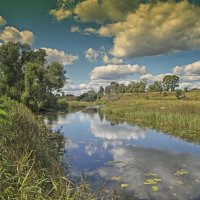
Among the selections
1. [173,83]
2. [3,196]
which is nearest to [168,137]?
[3,196]

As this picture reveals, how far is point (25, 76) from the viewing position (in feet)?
147

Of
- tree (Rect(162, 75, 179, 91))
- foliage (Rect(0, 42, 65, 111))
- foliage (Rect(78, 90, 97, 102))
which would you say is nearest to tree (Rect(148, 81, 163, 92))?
tree (Rect(162, 75, 179, 91))

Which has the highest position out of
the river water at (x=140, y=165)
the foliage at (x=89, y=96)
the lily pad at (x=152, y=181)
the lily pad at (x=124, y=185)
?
the foliage at (x=89, y=96)

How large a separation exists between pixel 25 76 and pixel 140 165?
3512cm

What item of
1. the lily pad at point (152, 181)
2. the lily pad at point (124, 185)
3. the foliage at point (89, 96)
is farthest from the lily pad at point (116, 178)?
the foliage at point (89, 96)

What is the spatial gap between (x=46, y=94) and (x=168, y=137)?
33134 millimetres

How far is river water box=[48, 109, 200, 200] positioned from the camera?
925 centimetres

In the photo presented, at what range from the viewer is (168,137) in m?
21.1

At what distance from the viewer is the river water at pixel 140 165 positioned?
9250 mm

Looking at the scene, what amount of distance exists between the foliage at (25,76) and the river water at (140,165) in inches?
1051

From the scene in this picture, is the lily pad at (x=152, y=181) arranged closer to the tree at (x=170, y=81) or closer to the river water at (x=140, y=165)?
the river water at (x=140, y=165)

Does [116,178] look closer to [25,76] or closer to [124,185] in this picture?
[124,185]

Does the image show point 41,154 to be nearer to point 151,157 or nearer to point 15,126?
point 15,126

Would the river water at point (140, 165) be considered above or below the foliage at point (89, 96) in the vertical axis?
below
